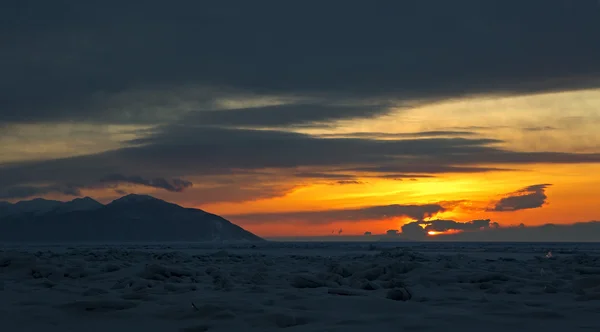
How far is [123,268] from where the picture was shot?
1844 cm

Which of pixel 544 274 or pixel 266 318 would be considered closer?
pixel 266 318

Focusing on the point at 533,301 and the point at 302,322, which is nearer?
the point at 302,322

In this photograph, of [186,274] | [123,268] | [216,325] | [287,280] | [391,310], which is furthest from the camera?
[123,268]

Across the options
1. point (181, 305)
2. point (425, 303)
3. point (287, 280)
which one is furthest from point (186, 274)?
point (425, 303)

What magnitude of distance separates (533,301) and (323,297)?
11.8 ft

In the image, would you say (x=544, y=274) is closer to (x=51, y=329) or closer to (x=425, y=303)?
(x=425, y=303)

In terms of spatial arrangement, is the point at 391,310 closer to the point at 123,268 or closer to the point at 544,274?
the point at 544,274

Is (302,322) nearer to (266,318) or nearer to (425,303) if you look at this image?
(266,318)

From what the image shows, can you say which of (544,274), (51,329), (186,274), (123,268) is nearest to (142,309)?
(51,329)

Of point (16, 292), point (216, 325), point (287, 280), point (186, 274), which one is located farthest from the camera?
point (186, 274)

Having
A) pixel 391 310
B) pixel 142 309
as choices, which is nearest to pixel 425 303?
pixel 391 310

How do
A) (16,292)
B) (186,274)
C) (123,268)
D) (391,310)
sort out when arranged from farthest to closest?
(123,268) → (186,274) → (16,292) → (391,310)

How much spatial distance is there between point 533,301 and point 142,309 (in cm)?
652

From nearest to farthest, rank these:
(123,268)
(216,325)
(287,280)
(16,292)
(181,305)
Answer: (216,325) → (181,305) → (16,292) → (287,280) → (123,268)
